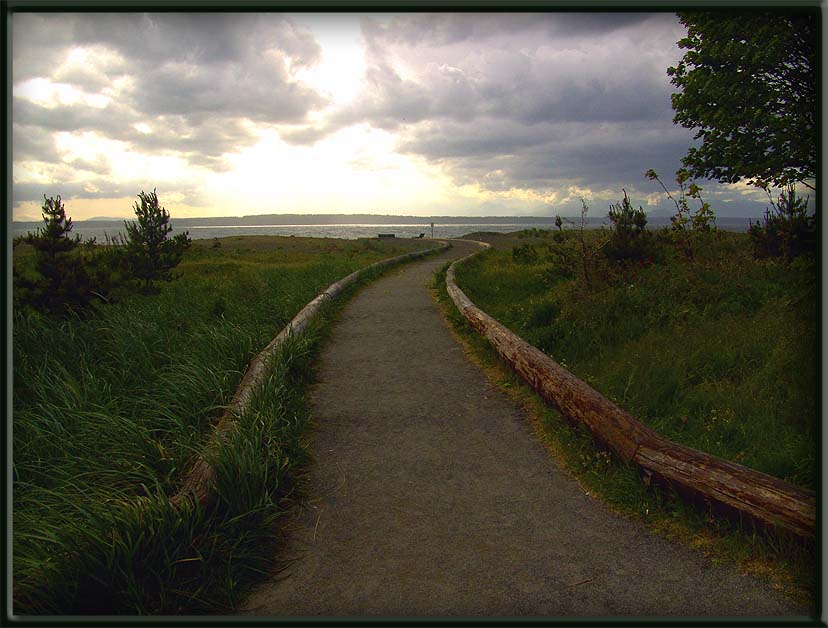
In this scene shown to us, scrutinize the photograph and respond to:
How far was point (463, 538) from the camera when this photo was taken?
3.36 metres

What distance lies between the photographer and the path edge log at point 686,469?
2865 millimetres

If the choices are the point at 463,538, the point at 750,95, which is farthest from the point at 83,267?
the point at 750,95

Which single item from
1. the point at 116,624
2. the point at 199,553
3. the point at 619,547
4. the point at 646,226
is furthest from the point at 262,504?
the point at 646,226

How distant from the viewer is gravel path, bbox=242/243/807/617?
2.73 meters

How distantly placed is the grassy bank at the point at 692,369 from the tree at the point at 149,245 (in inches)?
308

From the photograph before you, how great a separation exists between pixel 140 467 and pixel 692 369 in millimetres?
5674

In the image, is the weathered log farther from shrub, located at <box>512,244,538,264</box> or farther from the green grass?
shrub, located at <box>512,244,538,264</box>

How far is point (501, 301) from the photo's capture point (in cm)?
1237

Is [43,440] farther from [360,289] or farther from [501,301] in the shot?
[360,289]

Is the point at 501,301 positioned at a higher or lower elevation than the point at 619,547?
higher

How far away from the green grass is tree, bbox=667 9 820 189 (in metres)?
1.41

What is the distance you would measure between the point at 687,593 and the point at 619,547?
19.7 inches

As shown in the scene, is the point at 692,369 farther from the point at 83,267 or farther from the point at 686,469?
the point at 83,267

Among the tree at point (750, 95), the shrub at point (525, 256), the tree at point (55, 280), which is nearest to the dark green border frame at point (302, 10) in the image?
the tree at point (750, 95)
